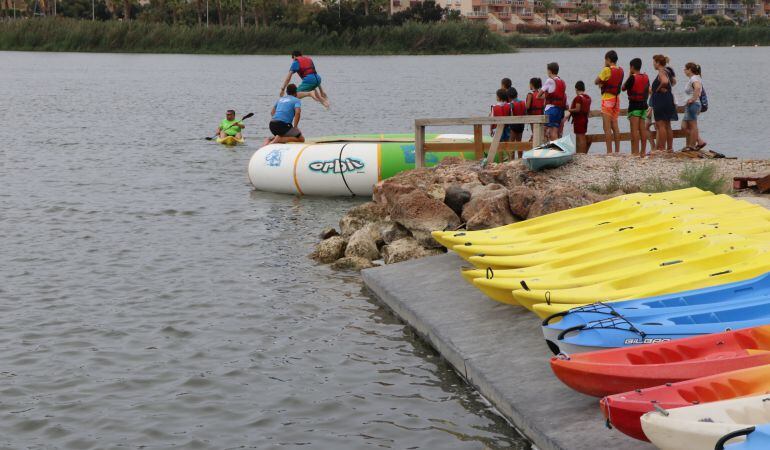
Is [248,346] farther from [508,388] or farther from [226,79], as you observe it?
[226,79]

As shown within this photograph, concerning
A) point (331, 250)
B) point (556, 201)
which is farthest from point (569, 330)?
point (331, 250)

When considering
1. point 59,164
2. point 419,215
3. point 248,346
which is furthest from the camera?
point 59,164

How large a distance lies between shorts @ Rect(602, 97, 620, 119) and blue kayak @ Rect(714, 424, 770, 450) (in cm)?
1097

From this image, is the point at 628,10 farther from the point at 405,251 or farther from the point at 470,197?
the point at 405,251

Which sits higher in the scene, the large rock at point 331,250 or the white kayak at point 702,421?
the white kayak at point 702,421

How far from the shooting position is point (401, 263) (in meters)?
12.3

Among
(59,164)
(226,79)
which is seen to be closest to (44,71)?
(226,79)

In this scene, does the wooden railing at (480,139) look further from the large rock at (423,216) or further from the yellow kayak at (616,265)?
the yellow kayak at (616,265)

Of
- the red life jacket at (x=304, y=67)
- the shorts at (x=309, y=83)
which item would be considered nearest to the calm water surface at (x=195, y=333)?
the shorts at (x=309, y=83)

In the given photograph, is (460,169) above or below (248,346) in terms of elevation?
above

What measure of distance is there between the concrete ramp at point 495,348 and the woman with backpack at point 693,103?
5.91 m

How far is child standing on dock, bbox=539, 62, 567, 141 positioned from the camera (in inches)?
653

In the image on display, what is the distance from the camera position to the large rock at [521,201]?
40.4 ft

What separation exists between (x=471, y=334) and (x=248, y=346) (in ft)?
7.66
